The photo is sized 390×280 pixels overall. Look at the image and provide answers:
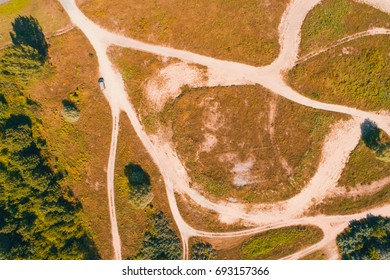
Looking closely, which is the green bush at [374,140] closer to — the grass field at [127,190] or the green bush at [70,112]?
the grass field at [127,190]

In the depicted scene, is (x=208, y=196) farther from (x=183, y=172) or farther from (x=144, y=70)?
(x=144, y=70)

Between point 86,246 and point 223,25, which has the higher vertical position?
point 223,25

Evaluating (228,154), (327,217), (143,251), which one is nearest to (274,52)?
(228,154)

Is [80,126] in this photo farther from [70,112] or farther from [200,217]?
[200,217]

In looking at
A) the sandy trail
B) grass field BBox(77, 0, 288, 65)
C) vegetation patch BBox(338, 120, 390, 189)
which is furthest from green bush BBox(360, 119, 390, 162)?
grass field BBox(77, 0, 288, 65)

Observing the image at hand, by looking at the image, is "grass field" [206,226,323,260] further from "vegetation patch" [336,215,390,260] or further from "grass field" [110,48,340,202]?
"grass field" [110,48,340,202]

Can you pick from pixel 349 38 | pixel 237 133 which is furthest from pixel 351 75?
pixel 237 133
